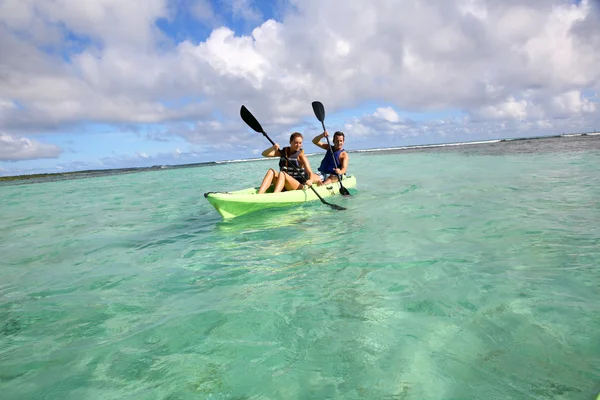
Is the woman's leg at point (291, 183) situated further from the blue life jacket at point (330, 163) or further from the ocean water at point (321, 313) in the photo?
the ocean water at point (321, 313)

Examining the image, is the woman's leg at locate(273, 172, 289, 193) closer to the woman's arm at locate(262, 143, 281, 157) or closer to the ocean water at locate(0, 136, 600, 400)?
the woman's arm at locate(262, 143, 281, 157)

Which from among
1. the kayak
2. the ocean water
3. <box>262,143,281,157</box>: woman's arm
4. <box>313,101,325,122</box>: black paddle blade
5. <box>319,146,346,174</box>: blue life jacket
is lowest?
the ocean water

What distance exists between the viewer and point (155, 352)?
2.69 metres

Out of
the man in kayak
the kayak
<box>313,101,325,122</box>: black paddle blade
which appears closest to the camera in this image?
the kayak

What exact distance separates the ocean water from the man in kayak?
15.4ft

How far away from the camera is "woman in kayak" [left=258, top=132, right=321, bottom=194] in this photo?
8445 mm

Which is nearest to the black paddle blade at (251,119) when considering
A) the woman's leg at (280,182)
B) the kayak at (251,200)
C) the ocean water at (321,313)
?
the woman's leg at (280,182)

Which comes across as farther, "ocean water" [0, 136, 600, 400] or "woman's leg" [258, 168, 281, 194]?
"woman's leg" [258, 168, 281, 194]

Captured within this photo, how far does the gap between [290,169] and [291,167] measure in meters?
0.06

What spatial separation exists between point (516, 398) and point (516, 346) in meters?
0.57

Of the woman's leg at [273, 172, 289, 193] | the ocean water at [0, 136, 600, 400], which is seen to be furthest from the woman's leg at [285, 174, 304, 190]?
the ocean water at [0, 136, 600, 400]

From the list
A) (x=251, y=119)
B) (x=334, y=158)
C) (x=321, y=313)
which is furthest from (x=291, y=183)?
(x=321, y=313)

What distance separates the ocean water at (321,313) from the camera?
224 cm

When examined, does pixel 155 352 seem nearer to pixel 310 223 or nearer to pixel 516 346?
pixel 516 346
